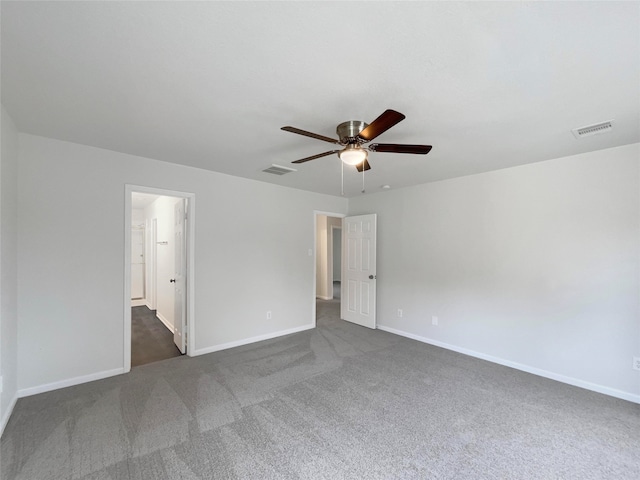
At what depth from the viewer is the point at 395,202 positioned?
4.91m

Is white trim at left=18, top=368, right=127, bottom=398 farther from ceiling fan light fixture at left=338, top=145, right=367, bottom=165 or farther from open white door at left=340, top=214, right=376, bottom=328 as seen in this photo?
open white door at left=340, top=214, right=376, bottom=328

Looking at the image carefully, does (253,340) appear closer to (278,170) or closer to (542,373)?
(278,170)

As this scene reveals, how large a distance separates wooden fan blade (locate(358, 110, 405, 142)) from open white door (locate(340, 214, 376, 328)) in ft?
10.4

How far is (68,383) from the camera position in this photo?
113 inches

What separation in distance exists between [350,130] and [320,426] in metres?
2.44

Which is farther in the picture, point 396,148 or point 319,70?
point 396,148

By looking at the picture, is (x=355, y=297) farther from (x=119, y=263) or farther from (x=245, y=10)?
(x=245, y=10)

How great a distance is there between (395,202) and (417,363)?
2.60 metres

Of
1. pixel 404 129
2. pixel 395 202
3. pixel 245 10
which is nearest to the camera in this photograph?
pixel 245 10

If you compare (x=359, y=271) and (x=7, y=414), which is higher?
(x=359, y=271)

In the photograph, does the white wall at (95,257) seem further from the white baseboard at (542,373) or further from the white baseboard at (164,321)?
the white baseboard at (542,373)

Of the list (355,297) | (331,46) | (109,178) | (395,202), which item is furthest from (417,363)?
(109,178)

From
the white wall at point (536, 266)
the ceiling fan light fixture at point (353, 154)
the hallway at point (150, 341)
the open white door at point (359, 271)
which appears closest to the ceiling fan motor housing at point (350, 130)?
the ceiling fan light fixture at point (353, 154)

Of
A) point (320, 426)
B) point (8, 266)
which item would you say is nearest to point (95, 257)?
point (8, 266)
